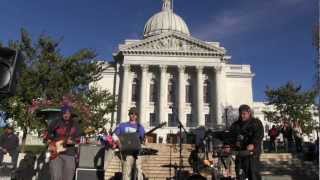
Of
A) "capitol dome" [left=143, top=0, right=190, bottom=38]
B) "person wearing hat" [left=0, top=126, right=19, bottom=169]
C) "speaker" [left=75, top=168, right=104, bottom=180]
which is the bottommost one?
"speaker" [left=75, top=168, right=104, bottom=180]

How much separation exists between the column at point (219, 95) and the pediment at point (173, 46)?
2.75 meters

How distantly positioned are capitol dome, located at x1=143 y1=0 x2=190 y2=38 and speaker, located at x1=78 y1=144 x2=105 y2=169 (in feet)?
241

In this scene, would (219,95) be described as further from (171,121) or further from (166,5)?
(166,5)

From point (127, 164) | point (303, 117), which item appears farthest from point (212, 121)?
point (127, 164)

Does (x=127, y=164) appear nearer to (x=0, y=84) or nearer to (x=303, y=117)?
(x=0, y=84)

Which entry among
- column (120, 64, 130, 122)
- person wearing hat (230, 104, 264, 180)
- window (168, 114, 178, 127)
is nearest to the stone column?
window (168, 114, 178, 127)

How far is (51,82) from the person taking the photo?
30.4 meters

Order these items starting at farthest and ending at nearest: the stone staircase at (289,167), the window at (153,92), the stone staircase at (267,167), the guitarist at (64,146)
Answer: the window at (153,92), the stone staircase at (289,167), the stone staircase at (267,167), the guitarist at (64,146)

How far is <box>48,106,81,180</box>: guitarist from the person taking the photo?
26.1 feet

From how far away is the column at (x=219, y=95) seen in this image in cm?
6150

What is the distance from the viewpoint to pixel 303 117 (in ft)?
160

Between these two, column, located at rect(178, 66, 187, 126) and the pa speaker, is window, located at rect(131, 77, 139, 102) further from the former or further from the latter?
the pa speaker

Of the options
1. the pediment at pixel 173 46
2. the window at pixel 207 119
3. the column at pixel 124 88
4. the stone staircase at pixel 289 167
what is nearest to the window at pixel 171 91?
the pediment at pixel 173 46

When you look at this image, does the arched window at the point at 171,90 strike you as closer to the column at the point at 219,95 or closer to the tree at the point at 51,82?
the column at the point at 219,95
